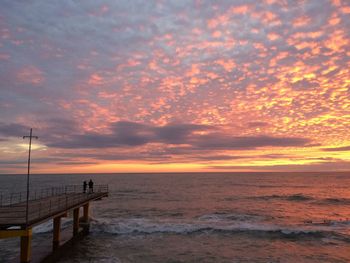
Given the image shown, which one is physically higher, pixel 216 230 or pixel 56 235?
pixel 56 235

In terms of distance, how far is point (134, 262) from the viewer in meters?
20.8

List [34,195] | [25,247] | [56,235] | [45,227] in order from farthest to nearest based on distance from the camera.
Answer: [34,195] → [45,227] → [56,235] → [25,247]

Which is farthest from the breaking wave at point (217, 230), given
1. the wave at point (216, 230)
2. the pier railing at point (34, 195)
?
the pier railing at point (34, 195)

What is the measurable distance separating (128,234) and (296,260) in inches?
613

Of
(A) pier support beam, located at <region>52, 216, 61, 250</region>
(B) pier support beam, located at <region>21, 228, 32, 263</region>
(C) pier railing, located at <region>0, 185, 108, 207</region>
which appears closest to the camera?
(B) pier support beam, located at <region>21, 228, 32, 263</region>

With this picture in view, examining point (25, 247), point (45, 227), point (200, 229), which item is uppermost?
point (25, 247)

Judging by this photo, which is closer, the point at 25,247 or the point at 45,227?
the point at 25,247

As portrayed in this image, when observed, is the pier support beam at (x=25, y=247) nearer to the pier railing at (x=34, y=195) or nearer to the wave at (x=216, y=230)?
the pier railing at (x=34, y=195)

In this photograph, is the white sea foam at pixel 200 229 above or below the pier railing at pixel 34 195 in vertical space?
below

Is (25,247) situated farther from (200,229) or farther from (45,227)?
(200,229)

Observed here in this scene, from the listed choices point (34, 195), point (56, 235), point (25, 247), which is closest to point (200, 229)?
point (56, 235)

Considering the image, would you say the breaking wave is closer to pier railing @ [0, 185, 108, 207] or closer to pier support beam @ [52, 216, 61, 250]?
pier railing @ [0, 185, 108, 207]

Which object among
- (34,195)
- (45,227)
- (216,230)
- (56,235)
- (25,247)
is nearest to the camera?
(25,247)

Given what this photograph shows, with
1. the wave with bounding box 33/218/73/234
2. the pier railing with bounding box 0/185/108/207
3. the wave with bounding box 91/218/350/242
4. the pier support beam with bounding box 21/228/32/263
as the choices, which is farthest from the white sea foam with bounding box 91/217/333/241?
the pier support beam with bounding box 21/228/32/263
